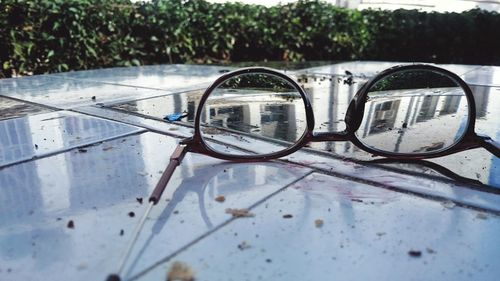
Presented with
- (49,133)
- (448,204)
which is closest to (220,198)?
(448,204)

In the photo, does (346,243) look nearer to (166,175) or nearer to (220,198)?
(220,198)

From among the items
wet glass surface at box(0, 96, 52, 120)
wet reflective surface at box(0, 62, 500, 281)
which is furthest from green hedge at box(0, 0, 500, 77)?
wet reflective surface at box(0, 62, 500, 281)

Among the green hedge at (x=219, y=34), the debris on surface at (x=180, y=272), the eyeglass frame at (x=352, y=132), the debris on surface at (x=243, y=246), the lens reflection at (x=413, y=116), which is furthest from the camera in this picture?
the green hedge at (x=219, y=34)

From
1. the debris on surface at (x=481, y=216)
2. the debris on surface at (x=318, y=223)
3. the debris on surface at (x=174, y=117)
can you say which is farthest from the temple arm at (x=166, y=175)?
the debris on surface at (x=481, y=216)

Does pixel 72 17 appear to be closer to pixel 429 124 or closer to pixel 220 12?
pixel 220 12

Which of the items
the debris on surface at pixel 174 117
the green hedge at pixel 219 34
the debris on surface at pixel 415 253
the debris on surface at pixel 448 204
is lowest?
the debris on surface at pixel 415 253

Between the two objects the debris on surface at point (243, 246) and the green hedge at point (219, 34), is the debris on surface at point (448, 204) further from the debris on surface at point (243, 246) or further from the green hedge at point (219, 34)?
the green hedge at point (219, 34)

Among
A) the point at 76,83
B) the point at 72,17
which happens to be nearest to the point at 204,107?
the point at 76,83
